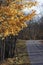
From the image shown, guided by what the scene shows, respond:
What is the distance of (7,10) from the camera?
38.2 feet

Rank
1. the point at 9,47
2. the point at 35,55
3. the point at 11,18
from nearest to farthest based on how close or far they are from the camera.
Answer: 1. the point at 11,18
2. the point at 9,47
3. the point at 35,55

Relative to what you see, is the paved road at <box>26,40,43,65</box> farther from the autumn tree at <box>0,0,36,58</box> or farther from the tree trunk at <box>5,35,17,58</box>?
the autumn tree at <box>0,0,36,58</box>

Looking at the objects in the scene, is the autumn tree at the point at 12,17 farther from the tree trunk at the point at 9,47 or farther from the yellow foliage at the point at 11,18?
the tree trunk at the point at 9,47

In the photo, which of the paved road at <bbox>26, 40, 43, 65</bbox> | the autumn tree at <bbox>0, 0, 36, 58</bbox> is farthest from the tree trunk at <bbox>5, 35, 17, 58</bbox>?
the autumn tree at <bbox>0, 0, 36, 58</bbox>

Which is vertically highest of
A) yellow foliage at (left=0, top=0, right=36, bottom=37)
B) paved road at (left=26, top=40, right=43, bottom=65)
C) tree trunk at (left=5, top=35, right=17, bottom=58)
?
yellow foliage at (left=0, top=0, right=36, bottom=37)

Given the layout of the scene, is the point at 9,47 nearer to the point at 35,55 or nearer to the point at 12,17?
the point at 35,55

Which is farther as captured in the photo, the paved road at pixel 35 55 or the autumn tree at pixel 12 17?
the paved road at pixel 35 55

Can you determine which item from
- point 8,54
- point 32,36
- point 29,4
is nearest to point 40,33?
point 32,36

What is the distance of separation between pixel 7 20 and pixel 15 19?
13.8 inches

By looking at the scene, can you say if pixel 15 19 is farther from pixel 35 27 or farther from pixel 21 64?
pixel 35 27

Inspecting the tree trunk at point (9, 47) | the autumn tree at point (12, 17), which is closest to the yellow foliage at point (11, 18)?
the autumn tree at point (12, 17)

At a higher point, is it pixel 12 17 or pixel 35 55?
pixel 12 17

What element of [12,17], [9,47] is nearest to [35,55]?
[9,47]

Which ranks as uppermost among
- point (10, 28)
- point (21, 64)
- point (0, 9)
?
point (0, 9)
